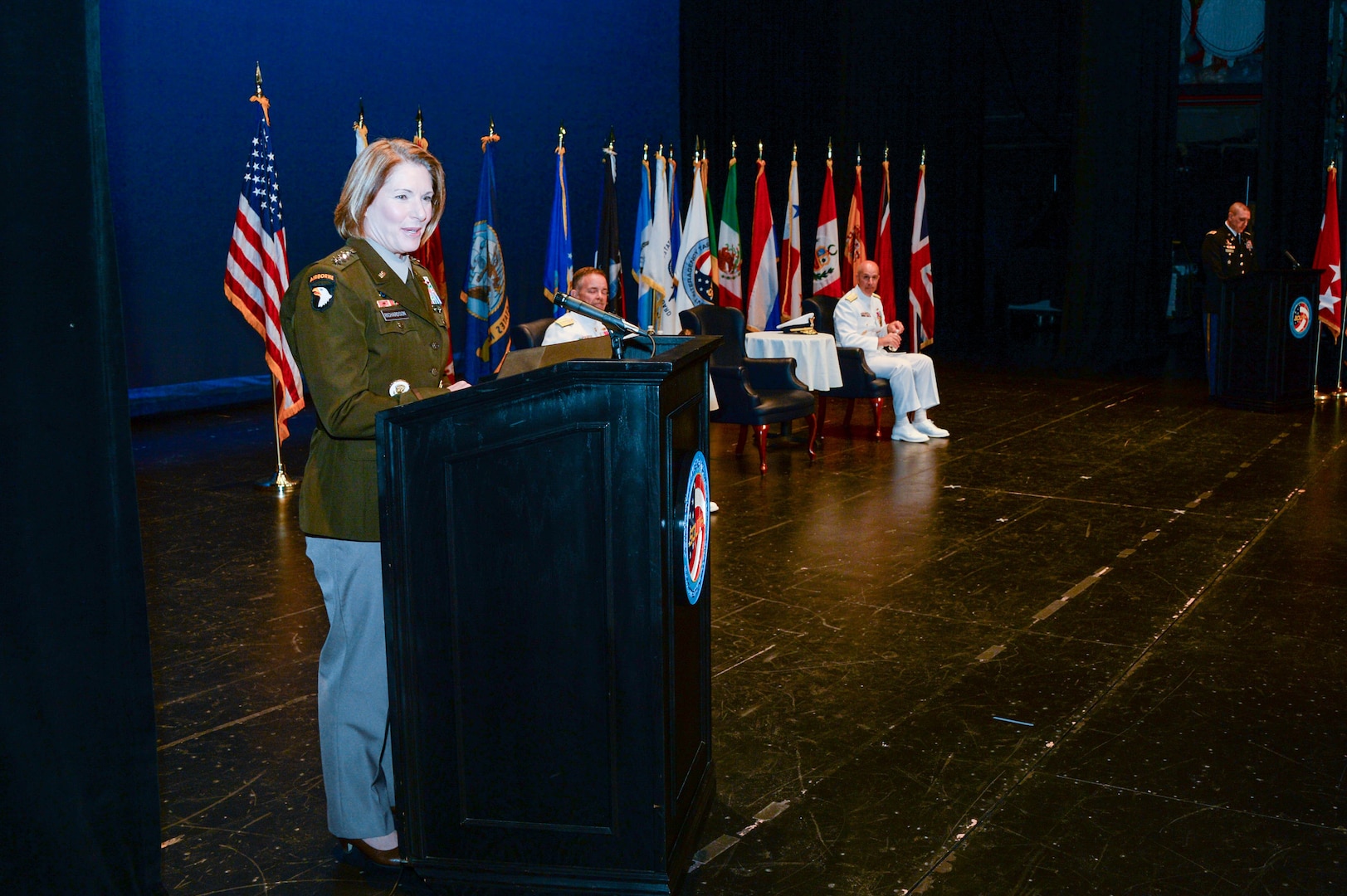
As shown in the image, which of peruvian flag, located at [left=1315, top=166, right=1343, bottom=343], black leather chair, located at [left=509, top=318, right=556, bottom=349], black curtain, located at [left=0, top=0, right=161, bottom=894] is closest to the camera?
black curtain, located at [left=0, top=0, right=161, bottom=894]

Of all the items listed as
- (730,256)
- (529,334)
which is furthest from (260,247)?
(730,256)

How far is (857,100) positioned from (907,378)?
6324 millimetres

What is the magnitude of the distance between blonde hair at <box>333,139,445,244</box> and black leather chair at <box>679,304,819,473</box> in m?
4.43

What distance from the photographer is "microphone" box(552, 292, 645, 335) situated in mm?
2010

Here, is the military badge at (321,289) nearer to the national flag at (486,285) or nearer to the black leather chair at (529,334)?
the black leather chair at (529,334)

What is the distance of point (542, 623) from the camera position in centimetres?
217

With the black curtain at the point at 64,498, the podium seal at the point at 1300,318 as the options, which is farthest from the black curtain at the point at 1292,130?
the black curtain at the point at 64,498

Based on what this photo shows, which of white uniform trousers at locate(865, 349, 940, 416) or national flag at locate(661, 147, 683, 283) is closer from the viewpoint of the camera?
white uniform trousers at locate(865, 349, 940, 416)

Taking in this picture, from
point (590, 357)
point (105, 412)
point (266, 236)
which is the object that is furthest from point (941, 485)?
point (105, 412)

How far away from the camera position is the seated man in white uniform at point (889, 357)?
303 inches

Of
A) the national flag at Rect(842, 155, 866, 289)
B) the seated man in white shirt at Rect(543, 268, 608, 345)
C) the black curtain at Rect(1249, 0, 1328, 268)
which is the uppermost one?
the black curtain at Rect(1249, 0, 1328, 268)

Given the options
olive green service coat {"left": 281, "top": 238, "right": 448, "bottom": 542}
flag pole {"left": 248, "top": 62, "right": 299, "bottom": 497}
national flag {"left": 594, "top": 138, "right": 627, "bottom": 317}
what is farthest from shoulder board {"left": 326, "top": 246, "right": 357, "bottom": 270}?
national flag {"left": 594, "top": 138, "right": 627, "bottom": 317}

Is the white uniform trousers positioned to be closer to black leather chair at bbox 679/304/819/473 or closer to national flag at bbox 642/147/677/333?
black leather chair at bbox 679/304/819/473

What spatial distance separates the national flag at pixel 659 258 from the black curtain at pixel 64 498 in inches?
300
